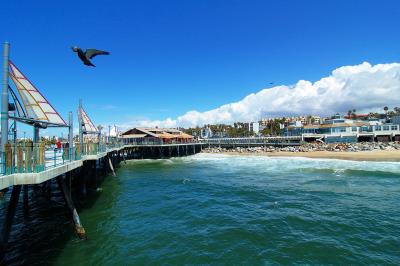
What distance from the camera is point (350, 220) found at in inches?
608

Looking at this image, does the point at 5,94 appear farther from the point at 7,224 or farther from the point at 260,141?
the point at 260,141

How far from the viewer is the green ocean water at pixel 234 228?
11195mm

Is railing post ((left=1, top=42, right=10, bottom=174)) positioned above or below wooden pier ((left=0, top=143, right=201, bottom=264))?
above

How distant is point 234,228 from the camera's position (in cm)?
1441

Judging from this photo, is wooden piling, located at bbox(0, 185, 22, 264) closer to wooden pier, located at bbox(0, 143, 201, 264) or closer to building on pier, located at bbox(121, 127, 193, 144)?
wooden pier, located at bbox(0, 143, 201, 264)

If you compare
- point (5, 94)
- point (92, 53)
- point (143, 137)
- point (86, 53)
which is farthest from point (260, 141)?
Result: point (5, 94)

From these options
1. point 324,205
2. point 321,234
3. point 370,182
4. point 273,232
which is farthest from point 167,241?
point 370,182

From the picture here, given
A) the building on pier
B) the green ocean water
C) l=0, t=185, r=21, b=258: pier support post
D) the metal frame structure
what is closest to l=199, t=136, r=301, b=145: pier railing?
the building on pier

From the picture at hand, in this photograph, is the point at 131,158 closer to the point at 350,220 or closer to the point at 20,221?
the point at 20,221

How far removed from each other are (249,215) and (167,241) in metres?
5.64

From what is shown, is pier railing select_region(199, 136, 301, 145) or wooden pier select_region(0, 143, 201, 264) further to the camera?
pier railing select_region(199, 136, 301, 145)

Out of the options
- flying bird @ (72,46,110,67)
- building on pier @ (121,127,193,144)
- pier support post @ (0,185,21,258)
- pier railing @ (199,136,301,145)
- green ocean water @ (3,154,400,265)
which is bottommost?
green ocean water @ (3,154,400,265)

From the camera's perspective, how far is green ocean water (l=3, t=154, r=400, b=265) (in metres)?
11.2

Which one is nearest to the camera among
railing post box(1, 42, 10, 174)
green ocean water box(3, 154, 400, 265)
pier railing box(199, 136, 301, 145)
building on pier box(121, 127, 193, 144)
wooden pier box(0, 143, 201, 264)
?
wooden pier box(0, 143, 201, 264)
